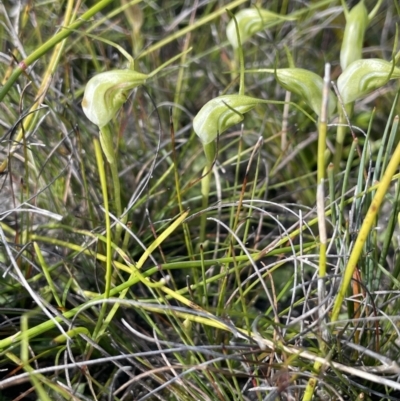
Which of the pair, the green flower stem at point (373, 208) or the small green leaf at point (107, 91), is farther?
the small green leaf at point (107, 91)

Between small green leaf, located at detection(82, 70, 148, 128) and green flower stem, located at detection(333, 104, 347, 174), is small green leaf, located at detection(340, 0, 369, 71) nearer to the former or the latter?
green flower stem, located at detection(333, 104, 347, 174)

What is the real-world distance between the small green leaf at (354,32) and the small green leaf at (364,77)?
0.10m

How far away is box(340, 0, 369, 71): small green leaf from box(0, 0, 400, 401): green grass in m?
0.03

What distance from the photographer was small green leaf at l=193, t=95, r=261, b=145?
1.58ft

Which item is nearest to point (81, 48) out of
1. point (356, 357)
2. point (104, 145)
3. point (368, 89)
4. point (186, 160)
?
point (186, 160)

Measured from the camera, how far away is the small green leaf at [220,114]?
19.0 inches

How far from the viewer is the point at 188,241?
558mm

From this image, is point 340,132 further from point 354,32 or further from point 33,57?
point 33,57

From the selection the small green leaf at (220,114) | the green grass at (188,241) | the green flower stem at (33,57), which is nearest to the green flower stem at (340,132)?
the green grass at (188,241)

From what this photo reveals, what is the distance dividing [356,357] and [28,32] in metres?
0.73

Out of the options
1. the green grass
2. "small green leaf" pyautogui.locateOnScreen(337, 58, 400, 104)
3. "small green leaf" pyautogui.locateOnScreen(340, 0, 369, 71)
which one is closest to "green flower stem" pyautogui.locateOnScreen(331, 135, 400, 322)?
the green grass

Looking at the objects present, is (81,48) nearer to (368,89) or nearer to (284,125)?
(284,125)

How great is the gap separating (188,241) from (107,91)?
0.56ft

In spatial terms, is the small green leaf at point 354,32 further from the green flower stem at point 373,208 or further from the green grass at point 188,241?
the green flower stem at point 373,208
